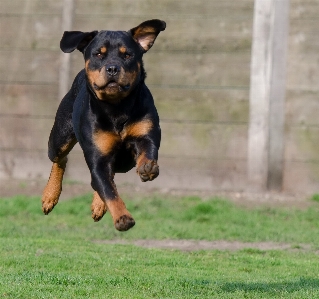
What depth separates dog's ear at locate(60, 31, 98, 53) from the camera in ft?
18.8

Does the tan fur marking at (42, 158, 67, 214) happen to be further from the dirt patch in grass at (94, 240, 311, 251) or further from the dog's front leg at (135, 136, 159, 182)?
the dirt patch in grass at (94, 240, 311, 251)

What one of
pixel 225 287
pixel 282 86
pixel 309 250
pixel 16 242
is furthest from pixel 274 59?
pixel 225 287

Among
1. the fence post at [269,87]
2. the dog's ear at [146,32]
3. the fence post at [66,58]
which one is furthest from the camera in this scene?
the fence post at [66,58]

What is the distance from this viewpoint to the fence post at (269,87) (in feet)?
37.8

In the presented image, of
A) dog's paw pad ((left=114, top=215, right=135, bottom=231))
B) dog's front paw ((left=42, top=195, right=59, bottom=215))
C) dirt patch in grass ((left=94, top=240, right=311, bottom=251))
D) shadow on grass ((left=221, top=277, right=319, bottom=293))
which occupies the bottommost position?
dirt patch in grass ((left=94, top=240, right=311, bottom=251))

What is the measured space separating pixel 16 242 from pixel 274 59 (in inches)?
187

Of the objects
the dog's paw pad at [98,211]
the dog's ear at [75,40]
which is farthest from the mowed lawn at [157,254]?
the dog's ear at [75,40]

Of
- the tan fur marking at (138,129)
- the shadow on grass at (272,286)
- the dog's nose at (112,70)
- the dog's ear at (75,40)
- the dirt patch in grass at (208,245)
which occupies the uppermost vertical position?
the dog's ear at (75,40)

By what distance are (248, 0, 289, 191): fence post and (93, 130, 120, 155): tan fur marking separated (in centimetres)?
609

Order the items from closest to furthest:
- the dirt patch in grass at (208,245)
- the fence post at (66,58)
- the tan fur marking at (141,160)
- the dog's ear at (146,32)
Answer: the tan fur marking at (141,160)
the dog's ear at (146,32)
the dirt patch in grass at (208,245)
the fence post at (66,58)

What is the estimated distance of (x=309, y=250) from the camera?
8.66 m

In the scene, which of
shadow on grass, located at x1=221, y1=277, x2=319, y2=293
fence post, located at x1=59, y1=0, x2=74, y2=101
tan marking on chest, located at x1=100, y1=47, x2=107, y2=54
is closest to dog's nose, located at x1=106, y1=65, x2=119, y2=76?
tan marking on chest, located at x1=100, y1=47, x2=107, y2=54

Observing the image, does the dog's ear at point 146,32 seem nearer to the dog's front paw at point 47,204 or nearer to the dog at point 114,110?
the dog at point 114,110

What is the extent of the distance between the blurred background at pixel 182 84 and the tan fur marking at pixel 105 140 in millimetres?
6143
